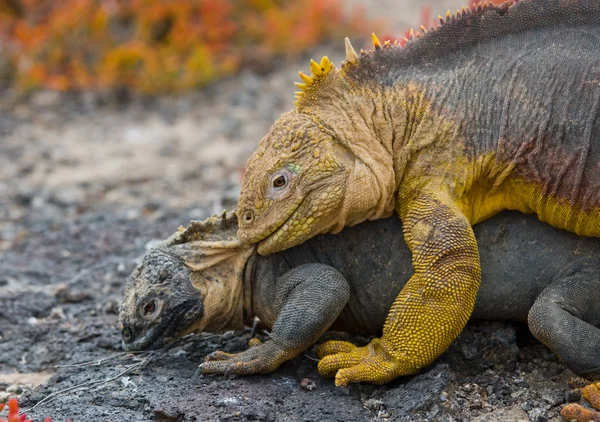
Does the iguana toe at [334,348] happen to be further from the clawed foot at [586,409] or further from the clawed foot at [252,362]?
the clawed foot at [586,409]

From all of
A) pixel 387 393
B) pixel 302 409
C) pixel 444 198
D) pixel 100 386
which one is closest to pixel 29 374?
pixel 100 386

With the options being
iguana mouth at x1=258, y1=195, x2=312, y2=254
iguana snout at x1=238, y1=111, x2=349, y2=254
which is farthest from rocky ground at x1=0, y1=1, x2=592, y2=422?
iguana snout at x1=238, y1=111, x2=349, y2=254

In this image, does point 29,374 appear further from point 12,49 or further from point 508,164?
point 12,49

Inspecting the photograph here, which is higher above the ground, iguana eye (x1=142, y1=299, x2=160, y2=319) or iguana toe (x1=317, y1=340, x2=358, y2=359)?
iguana eye (x1=142, y1=299, x2=160, y2=319)

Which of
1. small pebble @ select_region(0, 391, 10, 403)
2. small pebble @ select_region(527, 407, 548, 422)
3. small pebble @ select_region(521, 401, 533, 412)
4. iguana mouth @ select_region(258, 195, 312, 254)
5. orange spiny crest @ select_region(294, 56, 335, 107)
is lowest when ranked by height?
small pebble @ select_region(527, 407, 548, 422)

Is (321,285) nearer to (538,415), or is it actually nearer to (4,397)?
(538,415)

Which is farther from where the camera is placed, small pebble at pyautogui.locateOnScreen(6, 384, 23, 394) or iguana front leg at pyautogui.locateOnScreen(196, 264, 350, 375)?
small pebble at pyautogui.locateOnScreen(6, 384, 23, 394)

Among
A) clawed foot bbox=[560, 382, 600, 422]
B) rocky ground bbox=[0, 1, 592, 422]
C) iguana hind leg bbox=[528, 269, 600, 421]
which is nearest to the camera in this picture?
clawed foot bbox=[560, 382, 600, 422]

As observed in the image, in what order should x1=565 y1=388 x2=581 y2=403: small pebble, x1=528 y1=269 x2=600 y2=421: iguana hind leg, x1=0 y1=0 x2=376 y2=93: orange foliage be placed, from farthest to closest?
x1=0 y1=0 x2=376 y2=93: orange foliage
x1=565 y1=388 x2=581 y2=403: small pebble
x1=528 y1=269 x2=600 y2=421: iguana hind leg

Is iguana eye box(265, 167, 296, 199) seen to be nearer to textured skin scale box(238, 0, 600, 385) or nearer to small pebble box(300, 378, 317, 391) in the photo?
textured skin scale box(238, 0, 600, 385)
